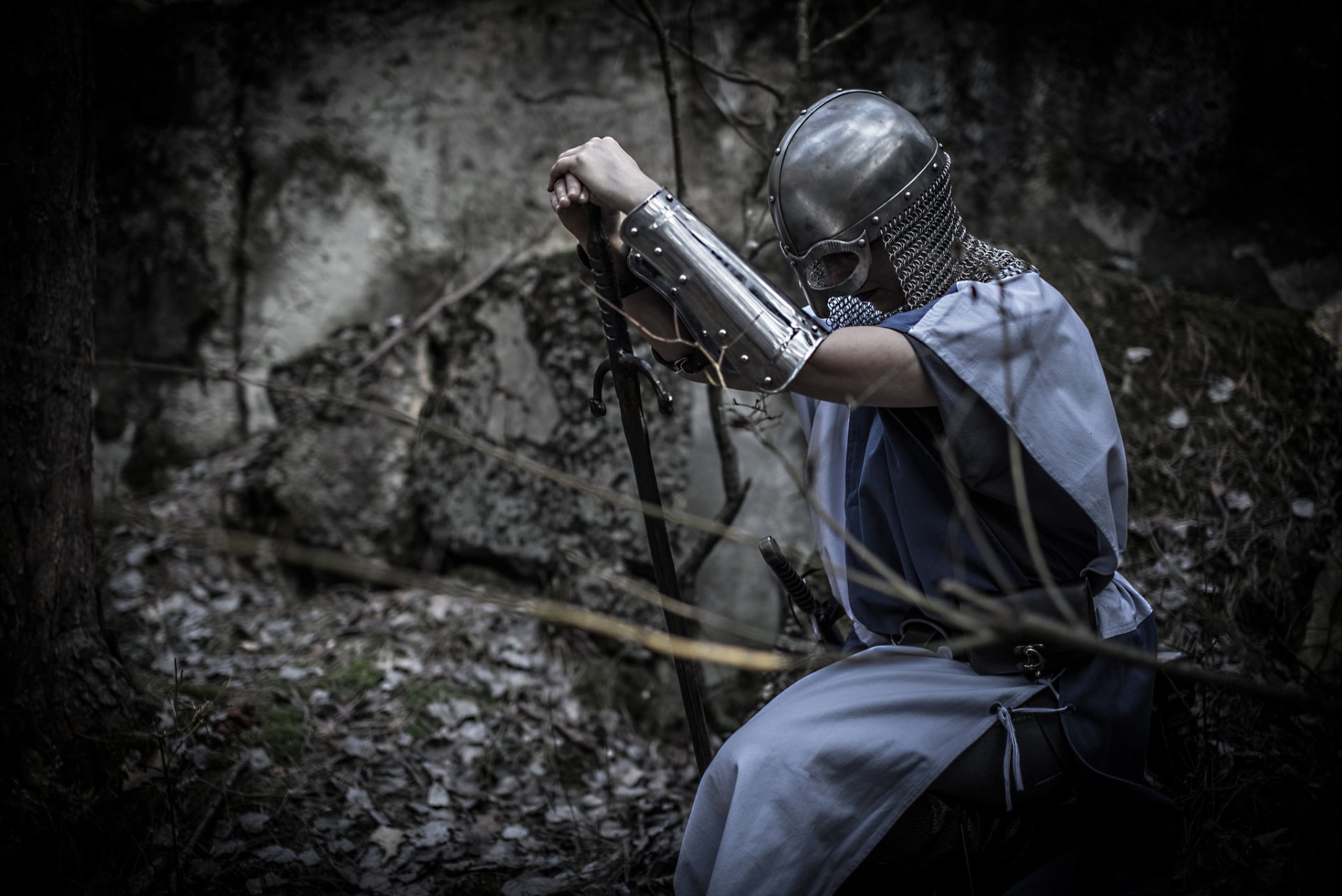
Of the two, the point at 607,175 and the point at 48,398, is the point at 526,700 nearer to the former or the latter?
the point at 48,398

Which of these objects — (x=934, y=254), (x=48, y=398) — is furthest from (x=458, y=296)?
(x=934, y=254)

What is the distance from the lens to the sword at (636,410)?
2055mm

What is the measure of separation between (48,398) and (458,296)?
217 centimetres

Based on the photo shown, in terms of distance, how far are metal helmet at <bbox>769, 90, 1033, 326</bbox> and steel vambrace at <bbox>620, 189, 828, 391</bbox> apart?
0.76 ft

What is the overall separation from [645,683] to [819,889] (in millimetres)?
1863

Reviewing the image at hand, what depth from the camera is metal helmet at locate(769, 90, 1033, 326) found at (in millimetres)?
1940

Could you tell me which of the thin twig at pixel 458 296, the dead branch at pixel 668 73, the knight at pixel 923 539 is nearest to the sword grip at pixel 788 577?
the knight at pixel 923 539

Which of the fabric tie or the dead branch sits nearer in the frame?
the fabric tie

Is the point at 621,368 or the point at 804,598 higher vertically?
the point at 621,368

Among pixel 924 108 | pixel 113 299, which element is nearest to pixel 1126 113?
pixel 924 108

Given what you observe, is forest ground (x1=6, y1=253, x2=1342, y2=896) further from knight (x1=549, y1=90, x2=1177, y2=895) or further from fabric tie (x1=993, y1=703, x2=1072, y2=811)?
fabric tie (x1=993, y1=703, x2=1072, y2=811)

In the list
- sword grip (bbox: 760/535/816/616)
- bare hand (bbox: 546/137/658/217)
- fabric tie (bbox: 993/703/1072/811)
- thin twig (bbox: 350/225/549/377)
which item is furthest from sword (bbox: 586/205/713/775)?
thin twig (bbox: 350/225/549/377)

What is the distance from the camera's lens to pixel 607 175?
1.91 m

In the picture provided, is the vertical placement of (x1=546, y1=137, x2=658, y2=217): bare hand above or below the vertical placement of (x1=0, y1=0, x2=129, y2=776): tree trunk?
above
